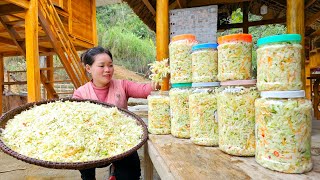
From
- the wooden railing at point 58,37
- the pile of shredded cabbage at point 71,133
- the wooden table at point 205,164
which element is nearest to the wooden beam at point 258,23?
the wooden railing at point 58,37

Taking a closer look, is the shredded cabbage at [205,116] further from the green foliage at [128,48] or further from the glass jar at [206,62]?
the green foliage at [128,48]

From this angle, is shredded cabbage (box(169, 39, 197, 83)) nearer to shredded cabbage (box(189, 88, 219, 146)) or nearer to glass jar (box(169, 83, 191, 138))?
glass jar (box(169, 83, 191, 138))

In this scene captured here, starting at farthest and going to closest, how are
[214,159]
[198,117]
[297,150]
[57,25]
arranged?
1. [57,25]
2. [198,117]
3. [214,159]
4. [297,150]

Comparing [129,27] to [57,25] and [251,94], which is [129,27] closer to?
[57,25]

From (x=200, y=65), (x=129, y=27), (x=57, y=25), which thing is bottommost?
(x=200, y=65)

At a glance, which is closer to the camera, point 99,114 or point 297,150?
point 297,150

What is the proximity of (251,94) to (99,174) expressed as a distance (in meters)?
2.99

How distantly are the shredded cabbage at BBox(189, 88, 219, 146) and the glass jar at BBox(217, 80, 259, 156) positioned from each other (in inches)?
5.7

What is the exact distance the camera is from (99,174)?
11.7ft

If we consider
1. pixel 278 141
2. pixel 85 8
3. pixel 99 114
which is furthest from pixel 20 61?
pixel 278 141

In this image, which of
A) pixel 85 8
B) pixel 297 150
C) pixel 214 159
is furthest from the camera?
pixel 85 8

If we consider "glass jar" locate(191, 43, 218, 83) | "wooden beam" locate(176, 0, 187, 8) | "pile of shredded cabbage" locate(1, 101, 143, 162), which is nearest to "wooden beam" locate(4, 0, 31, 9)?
"wooden beam" locate(176, 0, 187, 8)

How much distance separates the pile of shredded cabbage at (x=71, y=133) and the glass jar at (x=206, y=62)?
527 millimetres

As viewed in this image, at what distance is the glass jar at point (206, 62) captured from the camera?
4.15 feet
